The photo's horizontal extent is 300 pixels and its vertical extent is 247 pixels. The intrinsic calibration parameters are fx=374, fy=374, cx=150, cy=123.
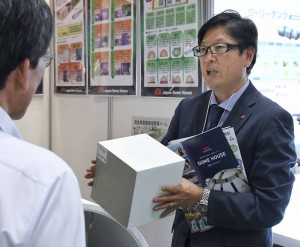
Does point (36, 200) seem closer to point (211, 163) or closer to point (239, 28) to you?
point (211, 163)

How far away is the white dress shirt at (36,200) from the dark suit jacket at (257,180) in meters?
0.79

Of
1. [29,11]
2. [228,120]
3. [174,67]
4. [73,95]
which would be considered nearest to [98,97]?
[73,95]

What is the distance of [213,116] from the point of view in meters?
1.48

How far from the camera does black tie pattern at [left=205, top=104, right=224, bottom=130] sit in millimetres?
1465

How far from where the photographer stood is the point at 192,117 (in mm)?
1528

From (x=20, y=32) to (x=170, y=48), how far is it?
155 cm

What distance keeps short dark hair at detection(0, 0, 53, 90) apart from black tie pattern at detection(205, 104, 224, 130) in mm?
865

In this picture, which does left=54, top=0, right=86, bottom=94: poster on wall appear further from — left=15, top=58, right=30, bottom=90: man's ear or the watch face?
left=15, top=58, right=30, bottom=90: man's ear

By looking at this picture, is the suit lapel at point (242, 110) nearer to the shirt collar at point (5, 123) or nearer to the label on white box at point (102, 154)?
the label on white box at point (102, 154)

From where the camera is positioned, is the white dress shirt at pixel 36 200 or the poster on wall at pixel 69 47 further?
the poster on wall at pixel 69 47

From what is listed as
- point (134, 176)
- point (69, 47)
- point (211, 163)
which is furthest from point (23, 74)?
point (69, 47)

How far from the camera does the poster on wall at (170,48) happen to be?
81.4 inches

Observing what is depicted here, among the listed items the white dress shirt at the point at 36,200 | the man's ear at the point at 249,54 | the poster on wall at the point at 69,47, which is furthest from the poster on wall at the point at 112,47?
the white dress shirt at the point at 36,200

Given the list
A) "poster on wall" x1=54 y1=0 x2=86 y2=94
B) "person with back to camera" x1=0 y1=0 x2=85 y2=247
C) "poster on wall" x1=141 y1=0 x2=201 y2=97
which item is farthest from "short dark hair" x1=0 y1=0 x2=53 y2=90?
"poster on wall" x1=54 y1=0 x2=86 y2=94
